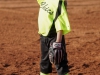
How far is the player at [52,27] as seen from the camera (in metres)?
3.84

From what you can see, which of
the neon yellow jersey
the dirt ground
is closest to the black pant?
the neon yellow jersey

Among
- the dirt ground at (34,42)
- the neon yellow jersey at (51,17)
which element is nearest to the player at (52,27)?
the neon yellow jersey at (51,17)

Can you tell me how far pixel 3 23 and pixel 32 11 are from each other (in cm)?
327

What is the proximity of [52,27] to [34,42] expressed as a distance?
402cm

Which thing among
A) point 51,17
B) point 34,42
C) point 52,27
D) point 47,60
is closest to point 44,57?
point 47,60

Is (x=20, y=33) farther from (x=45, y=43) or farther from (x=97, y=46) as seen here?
(x=45, y=43)

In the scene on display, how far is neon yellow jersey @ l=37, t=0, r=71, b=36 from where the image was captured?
12.6ft

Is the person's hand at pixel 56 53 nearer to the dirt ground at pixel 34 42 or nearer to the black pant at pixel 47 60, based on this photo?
the black pant at pixel 47 60

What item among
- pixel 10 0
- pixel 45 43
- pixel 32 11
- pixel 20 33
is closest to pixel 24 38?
pixel 20 33

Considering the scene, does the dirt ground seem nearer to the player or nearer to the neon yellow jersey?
the player

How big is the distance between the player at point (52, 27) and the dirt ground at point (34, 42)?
1.59 metres

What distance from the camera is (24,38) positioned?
844 centimetres

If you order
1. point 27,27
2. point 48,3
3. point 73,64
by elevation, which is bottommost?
point 73,64

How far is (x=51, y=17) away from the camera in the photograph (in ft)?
13.0
